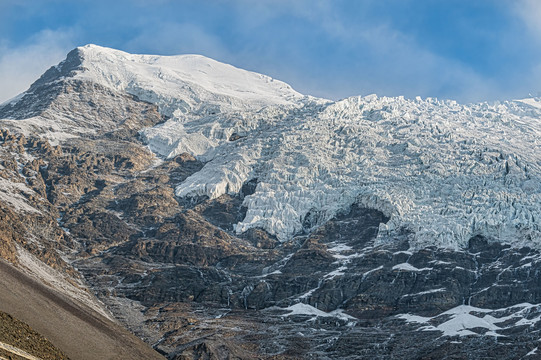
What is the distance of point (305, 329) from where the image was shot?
190000 mm

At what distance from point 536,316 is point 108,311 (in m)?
109

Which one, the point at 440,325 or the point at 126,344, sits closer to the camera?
the point at 126,344

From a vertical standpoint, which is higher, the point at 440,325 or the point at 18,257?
the point at 440,325

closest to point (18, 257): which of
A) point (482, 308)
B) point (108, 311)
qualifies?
point (108, 311)

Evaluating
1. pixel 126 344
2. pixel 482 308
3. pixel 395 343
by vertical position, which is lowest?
pixel 126 344

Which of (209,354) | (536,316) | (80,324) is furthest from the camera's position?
(536,316)

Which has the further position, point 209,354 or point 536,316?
point 536,316

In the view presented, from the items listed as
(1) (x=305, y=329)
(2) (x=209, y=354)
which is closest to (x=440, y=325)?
(1) (x=305, y=329)

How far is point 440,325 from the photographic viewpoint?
186 m

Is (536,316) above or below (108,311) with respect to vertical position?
above

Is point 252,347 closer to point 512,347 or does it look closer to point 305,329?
point 305,329

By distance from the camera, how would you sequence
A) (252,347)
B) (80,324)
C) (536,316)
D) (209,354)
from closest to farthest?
(80,324) < (209,354) < (252,347) < (536,316)

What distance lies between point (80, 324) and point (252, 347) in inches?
→ 1913

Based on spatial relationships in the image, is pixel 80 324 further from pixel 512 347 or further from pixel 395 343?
pixel 512 347
